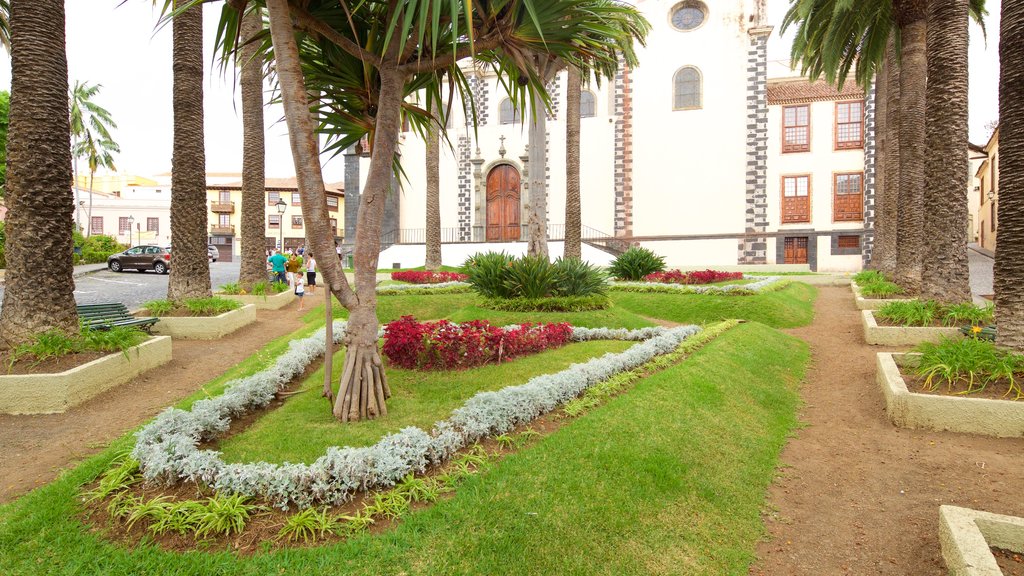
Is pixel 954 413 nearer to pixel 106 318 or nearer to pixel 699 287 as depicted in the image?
pixel 699 287

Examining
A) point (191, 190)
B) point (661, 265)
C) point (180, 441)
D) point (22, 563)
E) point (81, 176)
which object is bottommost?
point (22, 563)

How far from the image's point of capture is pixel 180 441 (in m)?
4.12

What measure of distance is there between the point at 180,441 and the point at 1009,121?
8.89m

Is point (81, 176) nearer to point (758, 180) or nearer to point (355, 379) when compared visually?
point (758, 180)

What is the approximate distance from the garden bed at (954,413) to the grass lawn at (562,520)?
149cm

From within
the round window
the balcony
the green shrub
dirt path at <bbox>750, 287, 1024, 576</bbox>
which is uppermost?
the round window

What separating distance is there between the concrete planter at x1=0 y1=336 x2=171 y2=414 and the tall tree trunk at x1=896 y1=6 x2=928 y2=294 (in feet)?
46.6

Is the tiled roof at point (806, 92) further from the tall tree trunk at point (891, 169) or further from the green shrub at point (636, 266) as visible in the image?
the green shrub at point (636, 266)

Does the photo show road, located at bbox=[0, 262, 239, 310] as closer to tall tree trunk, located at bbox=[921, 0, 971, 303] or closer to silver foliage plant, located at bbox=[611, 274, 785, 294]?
silver foliage plant, located at bbox=[611, 274, 785, 294]

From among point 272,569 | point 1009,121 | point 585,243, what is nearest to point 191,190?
point 272,569

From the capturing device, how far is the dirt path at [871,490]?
3764mm

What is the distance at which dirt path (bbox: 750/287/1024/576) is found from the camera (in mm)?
3764

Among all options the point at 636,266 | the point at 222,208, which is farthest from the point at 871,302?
the point at 222,208

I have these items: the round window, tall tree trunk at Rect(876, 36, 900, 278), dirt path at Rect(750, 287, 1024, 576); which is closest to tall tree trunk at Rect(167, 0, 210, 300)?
dirt path at Rect(750, 287, 1024, 576)
